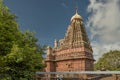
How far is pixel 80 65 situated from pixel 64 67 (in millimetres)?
4582

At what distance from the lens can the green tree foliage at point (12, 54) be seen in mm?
15156

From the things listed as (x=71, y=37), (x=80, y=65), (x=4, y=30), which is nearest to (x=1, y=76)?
(x=4, y=30)

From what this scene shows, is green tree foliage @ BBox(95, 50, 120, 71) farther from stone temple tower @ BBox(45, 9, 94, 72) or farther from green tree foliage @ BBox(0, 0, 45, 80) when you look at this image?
green tree foliage @ BBox(0, 0, 45, 80)

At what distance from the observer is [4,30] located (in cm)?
1562

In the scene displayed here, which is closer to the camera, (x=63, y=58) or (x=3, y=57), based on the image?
(x=3, y=57)

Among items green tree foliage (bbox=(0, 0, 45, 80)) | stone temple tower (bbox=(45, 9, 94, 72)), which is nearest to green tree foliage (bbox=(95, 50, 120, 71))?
stone temple tower (bbox=(45, 9, 94, 72))

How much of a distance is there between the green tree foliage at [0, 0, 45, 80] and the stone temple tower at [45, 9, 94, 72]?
27.8 m

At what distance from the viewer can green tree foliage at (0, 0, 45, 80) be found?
15156 mm

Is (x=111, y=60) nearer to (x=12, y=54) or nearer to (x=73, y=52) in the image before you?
(x=73, y=52)

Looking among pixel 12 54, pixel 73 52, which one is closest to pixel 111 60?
pixel 73 52

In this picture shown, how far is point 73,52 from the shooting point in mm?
45656

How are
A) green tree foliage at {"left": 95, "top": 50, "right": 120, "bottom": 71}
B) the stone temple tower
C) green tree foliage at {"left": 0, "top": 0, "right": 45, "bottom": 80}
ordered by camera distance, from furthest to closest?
green tree foliage at {"left": 95, "top": 50, "right": 120, "bottom": 71} < the stone temple tower < green tree foliage at {"left": 0, "top": 0, "right": 45, "bottom": 80}

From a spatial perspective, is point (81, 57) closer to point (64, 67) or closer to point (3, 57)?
point (64, 67)

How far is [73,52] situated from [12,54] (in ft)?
103
